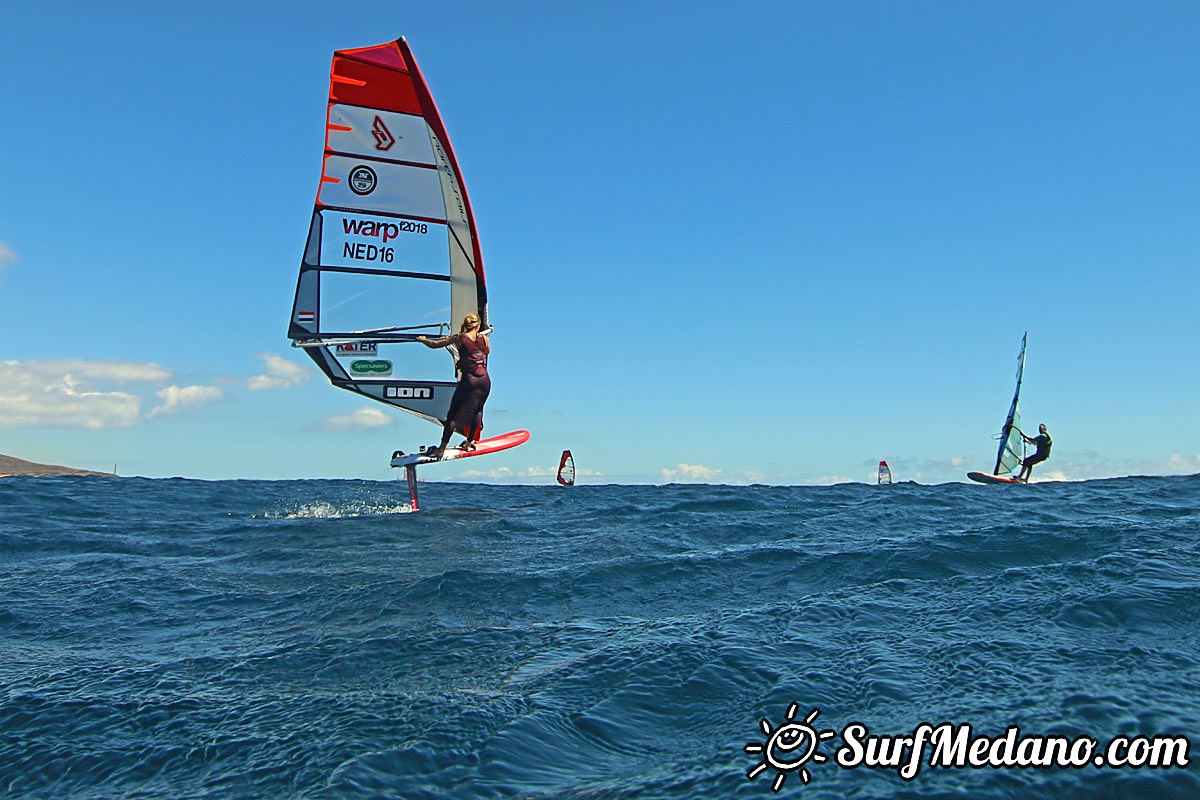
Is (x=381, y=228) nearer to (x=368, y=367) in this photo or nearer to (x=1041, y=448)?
(x=368, y=367)

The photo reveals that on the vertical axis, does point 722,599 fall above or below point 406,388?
below

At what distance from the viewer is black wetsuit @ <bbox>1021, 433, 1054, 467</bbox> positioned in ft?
110

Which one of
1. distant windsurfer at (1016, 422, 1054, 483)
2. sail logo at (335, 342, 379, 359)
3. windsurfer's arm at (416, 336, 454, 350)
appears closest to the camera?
windsurfer's arm at (416, 336, 454, 350)

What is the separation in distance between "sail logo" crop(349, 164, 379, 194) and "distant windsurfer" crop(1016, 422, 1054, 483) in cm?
2989

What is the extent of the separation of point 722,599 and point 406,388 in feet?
29.2

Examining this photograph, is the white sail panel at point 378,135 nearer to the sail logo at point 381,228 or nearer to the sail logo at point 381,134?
the sail logo at point 381,134

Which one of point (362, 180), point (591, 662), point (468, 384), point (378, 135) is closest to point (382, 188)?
point (362, 180)

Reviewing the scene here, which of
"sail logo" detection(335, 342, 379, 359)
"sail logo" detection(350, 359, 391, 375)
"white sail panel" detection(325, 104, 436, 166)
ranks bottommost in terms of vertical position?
"sail logo" detection(350, 359, 391, 375)

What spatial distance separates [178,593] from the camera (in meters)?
7.52

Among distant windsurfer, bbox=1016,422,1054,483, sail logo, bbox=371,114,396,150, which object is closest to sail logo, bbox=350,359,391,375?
sail logo, bbox=371,114,396,150

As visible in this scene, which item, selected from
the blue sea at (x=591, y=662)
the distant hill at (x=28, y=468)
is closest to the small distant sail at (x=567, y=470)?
the blue sea at (x=591, y=662)

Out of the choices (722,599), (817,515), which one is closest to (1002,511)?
(817,515)

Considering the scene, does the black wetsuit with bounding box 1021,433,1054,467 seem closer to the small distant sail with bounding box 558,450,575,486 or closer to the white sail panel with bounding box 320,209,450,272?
the small distant sail with bounding box 558,450,575,486

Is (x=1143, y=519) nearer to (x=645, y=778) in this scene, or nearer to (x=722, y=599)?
(x=722, y=599)
